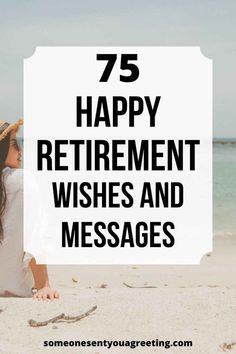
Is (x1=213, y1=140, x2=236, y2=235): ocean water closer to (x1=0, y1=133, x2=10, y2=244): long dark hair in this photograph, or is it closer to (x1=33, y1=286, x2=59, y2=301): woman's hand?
(x1=33, y1=286, x2=59, y2=301): woman's hand

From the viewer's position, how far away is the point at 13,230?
13.6ft

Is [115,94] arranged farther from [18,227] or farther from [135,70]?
[18,227]

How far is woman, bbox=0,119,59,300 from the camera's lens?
4.03 meters

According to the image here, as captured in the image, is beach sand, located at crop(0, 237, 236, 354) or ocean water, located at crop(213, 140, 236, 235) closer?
beach sand, located at crop(0, 237, 236, 354)

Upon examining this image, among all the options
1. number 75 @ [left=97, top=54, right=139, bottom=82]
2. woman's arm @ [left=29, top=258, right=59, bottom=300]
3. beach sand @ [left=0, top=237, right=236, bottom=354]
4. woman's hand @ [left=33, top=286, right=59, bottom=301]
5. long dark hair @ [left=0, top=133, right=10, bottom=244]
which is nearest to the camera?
beach sand @ [left=0, top=237, right=236, bottom=354]

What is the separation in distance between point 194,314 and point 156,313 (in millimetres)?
261

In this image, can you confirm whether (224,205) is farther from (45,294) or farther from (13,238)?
(13,238)

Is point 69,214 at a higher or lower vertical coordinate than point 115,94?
lower

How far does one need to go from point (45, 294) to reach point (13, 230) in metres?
0.55

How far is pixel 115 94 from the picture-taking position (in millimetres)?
5758

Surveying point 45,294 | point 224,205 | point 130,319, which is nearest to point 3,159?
point 45,294

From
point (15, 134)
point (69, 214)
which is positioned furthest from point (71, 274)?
point (69, 214)

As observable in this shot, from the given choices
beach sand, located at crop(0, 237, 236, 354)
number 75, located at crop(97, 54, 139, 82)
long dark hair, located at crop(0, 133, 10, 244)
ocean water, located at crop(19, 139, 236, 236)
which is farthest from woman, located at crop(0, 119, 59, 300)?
ocean water, located at crop(19, 139, 236, 236)

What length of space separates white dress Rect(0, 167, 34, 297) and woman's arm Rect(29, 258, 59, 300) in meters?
0.06
